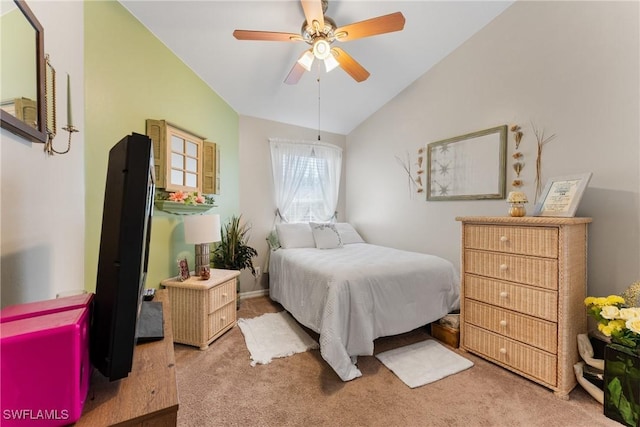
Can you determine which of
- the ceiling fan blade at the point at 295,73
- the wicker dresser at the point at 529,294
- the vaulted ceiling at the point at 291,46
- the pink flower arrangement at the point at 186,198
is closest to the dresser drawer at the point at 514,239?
the wicker dresser at the point at 529,294

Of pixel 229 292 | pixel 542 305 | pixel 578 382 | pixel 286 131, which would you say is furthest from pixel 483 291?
Result: pixel 286 131

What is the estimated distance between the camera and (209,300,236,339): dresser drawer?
2191 mm

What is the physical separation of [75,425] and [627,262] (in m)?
2.76

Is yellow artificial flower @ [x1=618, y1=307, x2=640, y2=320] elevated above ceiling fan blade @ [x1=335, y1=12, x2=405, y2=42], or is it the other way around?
ceiling fan blade @ [x1=335, y1=12, x2=405, y2=42]

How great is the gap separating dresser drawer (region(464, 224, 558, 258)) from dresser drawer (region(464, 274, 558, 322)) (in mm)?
248

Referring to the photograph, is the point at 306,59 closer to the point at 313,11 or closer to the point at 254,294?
the point at 313,11

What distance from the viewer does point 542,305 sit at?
1676mm

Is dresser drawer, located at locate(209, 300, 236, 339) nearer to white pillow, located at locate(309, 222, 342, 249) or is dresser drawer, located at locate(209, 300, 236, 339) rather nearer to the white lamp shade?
the white lamp shade

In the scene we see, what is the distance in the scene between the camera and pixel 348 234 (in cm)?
371

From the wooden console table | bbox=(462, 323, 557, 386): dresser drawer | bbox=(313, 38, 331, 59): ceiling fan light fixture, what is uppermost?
bbox=(313, 38, 331, 59): ceiling fan light fixture

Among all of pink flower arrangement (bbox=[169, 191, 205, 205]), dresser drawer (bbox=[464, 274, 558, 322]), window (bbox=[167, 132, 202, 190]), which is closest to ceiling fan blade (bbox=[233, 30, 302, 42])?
window (bbox=[167, 132, 202, 190])

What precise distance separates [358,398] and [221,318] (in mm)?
1371

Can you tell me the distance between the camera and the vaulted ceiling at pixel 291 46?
198 cm

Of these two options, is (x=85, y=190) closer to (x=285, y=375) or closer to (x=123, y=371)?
(x=123, y=371)
